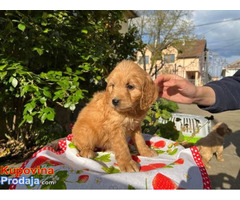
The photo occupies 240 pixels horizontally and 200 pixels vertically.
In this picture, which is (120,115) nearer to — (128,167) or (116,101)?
(116,101)

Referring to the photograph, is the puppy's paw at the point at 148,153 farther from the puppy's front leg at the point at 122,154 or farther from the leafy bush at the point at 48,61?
the leafy bush at the point at 48,61

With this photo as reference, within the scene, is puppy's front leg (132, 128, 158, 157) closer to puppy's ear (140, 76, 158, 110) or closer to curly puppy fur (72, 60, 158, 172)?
curly puppy fur (72, 60, 158, 172)

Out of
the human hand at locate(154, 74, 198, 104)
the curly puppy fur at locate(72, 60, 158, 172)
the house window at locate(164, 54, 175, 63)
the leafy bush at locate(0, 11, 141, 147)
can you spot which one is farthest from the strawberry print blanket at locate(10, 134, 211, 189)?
the house window at locate(164, 54, 175, 63)

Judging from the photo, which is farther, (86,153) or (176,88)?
(176,88)

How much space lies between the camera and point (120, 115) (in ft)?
7.32

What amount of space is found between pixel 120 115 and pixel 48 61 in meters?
1.67

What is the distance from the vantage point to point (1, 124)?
449 cm

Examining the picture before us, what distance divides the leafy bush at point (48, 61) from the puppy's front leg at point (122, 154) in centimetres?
62

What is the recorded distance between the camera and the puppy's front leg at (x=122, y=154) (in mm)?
1952

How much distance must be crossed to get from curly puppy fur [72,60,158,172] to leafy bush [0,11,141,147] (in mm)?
348

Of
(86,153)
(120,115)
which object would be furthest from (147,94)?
(86,153)

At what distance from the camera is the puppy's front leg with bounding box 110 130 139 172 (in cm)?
195

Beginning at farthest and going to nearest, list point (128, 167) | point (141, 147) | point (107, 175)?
1. point (141, 147)
2. point (128, 167)
3. point (107, 175)
